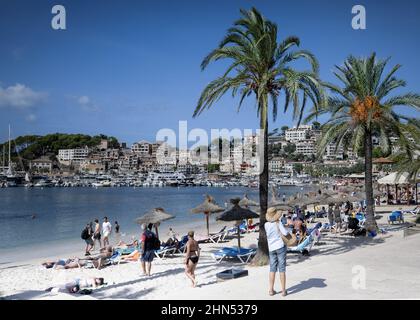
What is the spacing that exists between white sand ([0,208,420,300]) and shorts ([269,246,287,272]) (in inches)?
19.4

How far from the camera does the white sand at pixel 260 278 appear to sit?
8250 millimetres

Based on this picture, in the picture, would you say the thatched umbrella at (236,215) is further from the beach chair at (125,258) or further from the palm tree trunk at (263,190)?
the beach chair at (125,258)

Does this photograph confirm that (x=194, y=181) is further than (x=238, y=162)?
No

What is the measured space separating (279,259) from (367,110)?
12059 millimetres

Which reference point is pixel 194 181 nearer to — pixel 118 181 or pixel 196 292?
pixel 118 181

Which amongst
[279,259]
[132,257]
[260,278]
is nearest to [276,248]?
[279,259]

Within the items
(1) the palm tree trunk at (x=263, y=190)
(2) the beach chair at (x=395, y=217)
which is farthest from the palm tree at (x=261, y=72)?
(2) the beach chair at (x=395, y=217)

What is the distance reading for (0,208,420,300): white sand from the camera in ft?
27.1

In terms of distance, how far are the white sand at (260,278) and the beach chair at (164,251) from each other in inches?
15.3

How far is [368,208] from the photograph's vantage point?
1903 cm

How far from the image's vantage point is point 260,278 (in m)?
9.60

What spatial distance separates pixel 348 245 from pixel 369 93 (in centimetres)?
655

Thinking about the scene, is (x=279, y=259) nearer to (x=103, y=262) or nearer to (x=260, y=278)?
(x=260, y=278)
